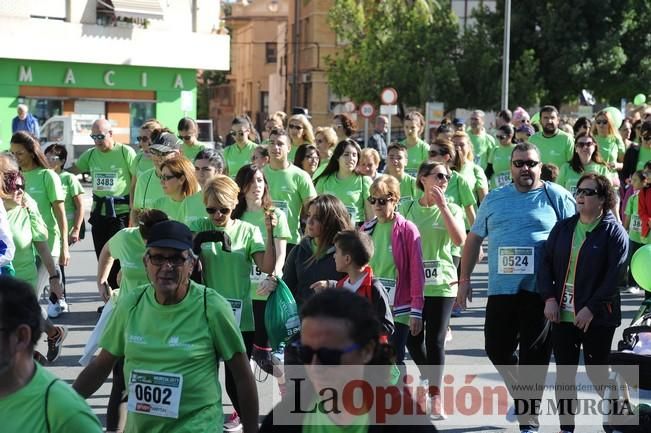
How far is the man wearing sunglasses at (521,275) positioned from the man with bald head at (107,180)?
5449mm

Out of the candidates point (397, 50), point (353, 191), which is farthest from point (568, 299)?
point (397, 50)

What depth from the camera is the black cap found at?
193 inches

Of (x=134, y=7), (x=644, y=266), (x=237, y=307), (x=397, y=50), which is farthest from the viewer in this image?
(x=397, y=50)

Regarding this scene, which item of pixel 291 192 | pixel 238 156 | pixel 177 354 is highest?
pixel 238 156

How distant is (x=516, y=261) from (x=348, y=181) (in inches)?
140

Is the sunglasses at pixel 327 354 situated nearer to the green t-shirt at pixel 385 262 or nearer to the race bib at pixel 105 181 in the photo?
the green t-shirt at pixel 385 262

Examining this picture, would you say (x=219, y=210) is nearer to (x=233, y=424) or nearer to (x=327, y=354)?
(x=233, y=424)

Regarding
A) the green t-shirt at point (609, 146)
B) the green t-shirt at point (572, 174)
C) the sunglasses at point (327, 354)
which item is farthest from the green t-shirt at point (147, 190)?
the green t-shirt at point (609, 146)

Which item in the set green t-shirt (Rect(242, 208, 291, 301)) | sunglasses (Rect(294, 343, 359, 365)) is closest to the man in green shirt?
sunglasses (Rect(294, 343, 359, 365))

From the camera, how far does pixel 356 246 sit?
250 inches

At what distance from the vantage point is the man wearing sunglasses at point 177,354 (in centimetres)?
482

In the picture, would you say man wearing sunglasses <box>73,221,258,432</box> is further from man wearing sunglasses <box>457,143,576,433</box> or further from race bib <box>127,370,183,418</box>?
man wearing sunglasses <box>457,143,576,433</box>

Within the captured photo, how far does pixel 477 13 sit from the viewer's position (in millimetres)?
47844

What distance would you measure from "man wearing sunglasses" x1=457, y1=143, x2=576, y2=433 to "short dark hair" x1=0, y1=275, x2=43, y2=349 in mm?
4242
